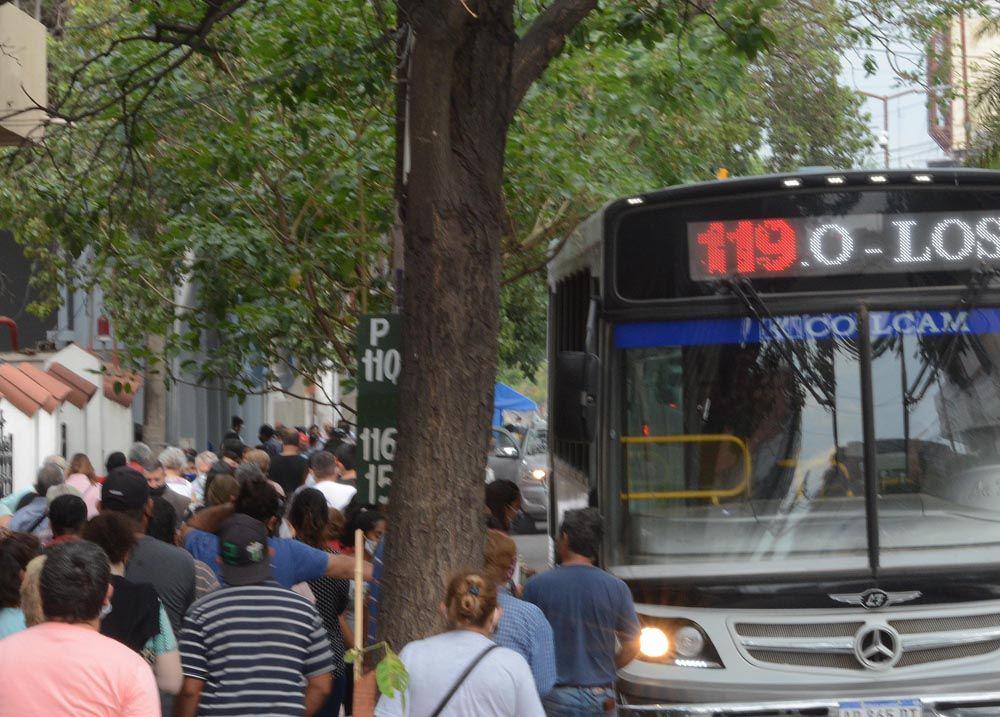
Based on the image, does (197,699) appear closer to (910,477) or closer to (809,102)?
(910,477)

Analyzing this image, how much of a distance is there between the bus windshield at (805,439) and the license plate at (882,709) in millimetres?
636

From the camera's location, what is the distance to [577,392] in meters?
7.35

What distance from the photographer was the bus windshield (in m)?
7.40

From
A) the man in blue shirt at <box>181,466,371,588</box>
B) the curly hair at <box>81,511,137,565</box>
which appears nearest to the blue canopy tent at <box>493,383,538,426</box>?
the man in blue shirt at <box>181,466,371,588</box>

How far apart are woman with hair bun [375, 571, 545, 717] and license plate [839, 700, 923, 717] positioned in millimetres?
2657

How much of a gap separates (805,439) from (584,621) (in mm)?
1530

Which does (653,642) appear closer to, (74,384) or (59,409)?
(59,409)

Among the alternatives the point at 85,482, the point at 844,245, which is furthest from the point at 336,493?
the point at 844,245

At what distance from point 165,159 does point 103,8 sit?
4.96 metres

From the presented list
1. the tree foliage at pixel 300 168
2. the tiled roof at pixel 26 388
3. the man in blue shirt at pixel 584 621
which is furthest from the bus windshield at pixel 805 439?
the tiled roof at pixel 26 388

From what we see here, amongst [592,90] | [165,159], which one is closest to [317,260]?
[165,159]

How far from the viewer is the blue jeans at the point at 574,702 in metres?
6.59

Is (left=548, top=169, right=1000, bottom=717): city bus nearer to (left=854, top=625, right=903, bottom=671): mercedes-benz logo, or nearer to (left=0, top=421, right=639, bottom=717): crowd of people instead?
(left=854, top=625, right=903, bottom=671): mercedes-benz logo

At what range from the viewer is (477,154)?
6301mm
